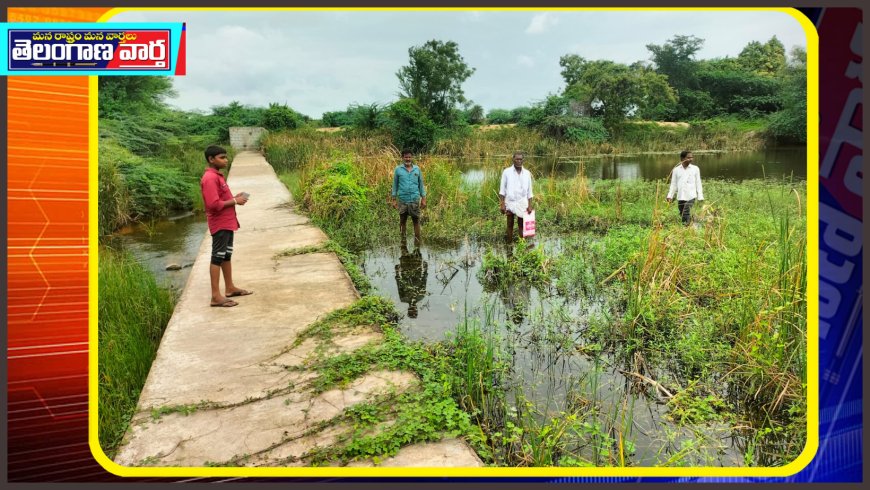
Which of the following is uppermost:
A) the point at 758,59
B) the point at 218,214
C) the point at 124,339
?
the point at 758,59

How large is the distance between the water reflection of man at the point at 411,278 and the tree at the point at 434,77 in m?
18.5

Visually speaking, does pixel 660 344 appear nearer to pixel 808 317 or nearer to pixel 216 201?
pixel 808 317

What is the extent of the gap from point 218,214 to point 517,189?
370cm

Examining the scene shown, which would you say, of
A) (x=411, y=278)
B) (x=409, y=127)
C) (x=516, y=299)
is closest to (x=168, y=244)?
(x=411, y=278)

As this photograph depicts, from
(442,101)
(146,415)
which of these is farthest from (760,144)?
(146,415)

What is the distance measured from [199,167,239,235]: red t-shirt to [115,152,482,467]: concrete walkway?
613mm

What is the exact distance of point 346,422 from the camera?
2264 millimetres

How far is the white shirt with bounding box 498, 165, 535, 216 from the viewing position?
629cm

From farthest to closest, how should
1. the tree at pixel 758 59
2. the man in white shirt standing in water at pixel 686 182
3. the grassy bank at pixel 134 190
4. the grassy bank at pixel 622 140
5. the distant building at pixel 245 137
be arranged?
the tree at pixel 758 59
the distant building at pixel 245 137
the grassy bank at pixel 622 140
the grassy bank at pixel 134 190
the man in white shirt standing in water at pixel 686 182

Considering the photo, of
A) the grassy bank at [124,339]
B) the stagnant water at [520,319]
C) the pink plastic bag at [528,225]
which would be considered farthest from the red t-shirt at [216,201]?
the pink plastic bag at [528,225]

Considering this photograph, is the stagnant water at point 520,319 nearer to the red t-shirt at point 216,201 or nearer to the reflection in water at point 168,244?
the reflection in water at point 168,244

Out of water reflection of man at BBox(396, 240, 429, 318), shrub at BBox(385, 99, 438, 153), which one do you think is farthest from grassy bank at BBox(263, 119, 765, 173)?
water reflection of man at BBox(396, 240, 429, 318)

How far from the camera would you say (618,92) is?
26.5 metres

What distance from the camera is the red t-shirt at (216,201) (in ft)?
12.2
